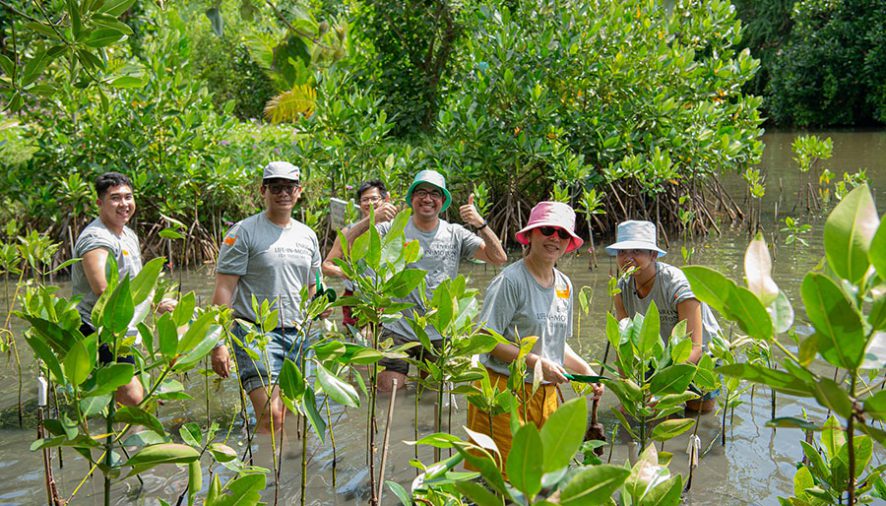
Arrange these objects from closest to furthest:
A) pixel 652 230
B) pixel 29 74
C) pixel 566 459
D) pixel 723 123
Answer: pixel 566 459
pixel 29 74
pixel 652 230
pixel 723 123

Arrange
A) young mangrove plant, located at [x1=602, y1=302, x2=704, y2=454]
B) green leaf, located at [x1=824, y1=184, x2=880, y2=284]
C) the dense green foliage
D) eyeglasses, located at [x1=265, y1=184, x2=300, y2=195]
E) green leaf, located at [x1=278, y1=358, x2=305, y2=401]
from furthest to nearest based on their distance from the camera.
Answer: the dense green foliage → eyeglasses, located at [x1=265, y1=184, x2=300, y2=195] → green leaf, located at [x1=278, y1=358, x2=305, y2=401] → young mangrove plant, located at [x1=602, y1=302, x2=704, y2=454] → green leaf, located at [x1=824, y1=184, x2=880, y2=284]

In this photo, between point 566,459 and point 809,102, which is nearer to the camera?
point 566,459

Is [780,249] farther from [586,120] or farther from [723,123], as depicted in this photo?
[586,120]

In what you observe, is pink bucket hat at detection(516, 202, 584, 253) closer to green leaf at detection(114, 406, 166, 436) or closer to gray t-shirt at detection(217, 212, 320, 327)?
gray t-shirt at detection(217, 212, 320, 327)

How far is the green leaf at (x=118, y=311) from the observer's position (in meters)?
1.17

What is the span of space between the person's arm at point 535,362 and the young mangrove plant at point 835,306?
2.04 m

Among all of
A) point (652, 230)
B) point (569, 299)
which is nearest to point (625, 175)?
point (652, 230)

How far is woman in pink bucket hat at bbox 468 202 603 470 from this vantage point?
10.4 ft

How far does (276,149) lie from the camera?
1122cm

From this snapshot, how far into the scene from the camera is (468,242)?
189 inches

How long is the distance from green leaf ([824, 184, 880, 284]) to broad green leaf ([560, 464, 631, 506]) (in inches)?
13.4

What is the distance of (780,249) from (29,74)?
31.0ft

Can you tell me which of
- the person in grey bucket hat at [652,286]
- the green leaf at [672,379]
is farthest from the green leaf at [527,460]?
the person in grey bucket hat at [652,286]

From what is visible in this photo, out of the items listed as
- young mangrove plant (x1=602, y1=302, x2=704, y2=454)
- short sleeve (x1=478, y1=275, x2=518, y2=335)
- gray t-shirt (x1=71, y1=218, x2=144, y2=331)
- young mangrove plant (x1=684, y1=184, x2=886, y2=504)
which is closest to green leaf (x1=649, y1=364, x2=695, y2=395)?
young mangrove plant (x1=602, y1=302, x2=704, y2=454)
